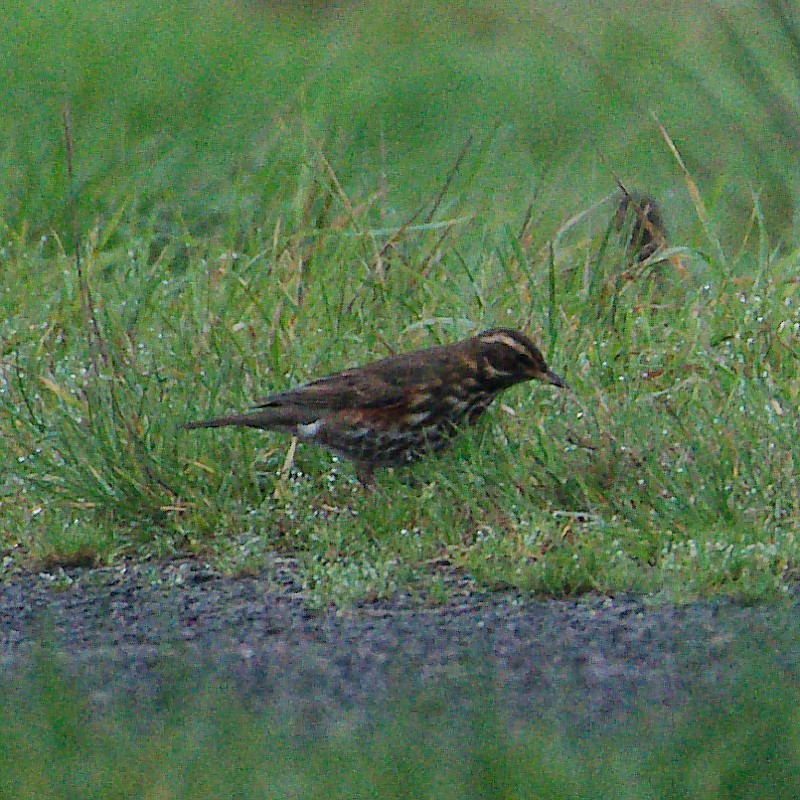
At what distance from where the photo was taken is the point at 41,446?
6.62m

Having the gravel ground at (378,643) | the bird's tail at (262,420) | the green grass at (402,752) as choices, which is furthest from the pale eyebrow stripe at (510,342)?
the green grass at (402,752)

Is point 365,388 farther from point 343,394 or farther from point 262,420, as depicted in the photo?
point 262,420

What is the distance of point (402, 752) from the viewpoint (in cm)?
360

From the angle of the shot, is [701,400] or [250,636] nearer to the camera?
[250,636]

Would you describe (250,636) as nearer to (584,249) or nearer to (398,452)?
(398,452)

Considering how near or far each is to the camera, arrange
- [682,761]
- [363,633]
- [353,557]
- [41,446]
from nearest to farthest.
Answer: [682,761]
[363,633]
[353,557]
[41,446]

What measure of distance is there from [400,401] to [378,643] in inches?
75.4

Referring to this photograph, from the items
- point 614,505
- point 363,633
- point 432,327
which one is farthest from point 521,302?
point 363,633

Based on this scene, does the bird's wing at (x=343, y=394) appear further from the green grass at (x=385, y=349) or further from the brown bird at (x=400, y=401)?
the green grass at (x=385, y=349)

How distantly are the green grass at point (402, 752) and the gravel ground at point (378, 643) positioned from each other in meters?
0.22

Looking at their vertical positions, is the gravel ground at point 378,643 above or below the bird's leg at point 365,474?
above

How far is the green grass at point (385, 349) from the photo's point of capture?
5.73 m

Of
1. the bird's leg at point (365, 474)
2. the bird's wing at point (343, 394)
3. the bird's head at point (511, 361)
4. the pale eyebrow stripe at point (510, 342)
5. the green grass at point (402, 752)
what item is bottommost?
the bird's leg at point (365, 474)

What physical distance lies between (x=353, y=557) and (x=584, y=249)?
3518mm
